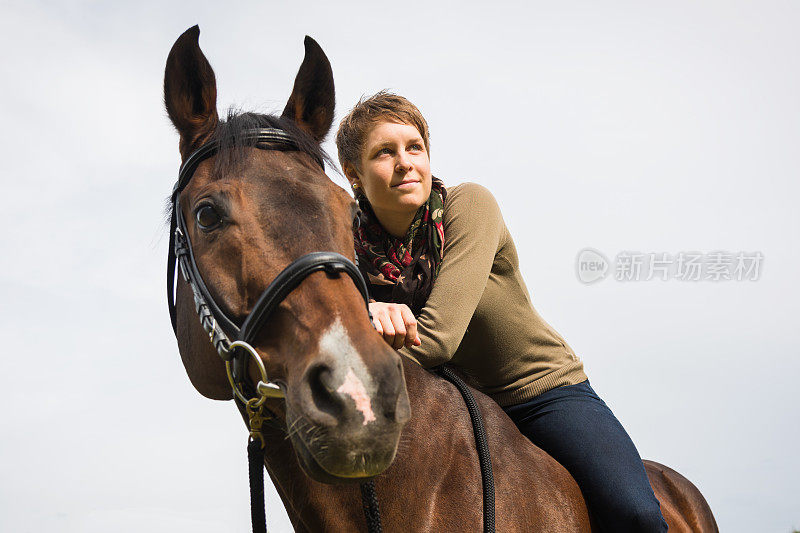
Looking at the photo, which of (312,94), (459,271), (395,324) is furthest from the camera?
(312,94)

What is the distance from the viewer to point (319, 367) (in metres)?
2.07

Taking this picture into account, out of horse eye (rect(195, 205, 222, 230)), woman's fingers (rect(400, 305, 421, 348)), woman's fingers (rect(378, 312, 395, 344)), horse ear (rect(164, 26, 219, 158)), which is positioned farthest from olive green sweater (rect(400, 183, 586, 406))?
horse ear (rect(164, 26, 219, 158))

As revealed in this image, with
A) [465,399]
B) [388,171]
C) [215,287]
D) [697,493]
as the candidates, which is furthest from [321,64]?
[697,493]

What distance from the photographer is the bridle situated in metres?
2.31

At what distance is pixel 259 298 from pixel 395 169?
4.67 feet

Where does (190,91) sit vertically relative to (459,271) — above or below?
above

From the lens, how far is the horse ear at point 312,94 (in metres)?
3.42

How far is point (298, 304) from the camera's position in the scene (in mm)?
2279

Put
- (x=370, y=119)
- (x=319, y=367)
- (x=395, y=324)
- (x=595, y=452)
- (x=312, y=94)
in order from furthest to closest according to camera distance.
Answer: (x=370, y=119) → (x=312, y=94) → (x=595, y=452) → (x=395, y=324) → (x=319, y=367)

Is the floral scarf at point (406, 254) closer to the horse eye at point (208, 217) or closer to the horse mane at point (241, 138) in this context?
the horse mane at point (241, 138)

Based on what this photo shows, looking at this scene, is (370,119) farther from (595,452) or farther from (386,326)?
(595,452)

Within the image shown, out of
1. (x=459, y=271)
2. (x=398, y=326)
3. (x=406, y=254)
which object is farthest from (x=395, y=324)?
(x=406, y=254)

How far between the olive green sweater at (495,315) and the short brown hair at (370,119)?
48cm

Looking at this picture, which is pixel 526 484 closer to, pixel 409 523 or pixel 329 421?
pixel 409 523
